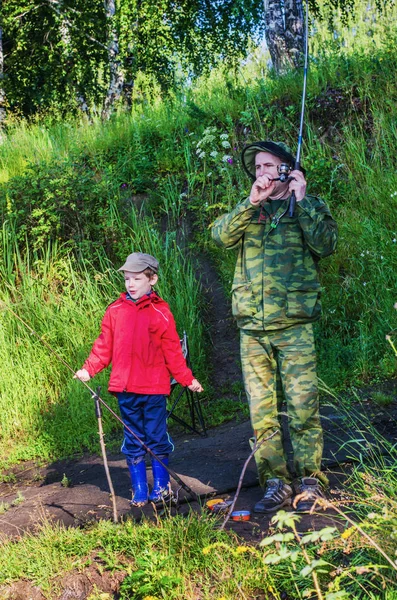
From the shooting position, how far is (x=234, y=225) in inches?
191

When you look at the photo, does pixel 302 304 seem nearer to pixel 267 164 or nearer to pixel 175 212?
pixel 267 164

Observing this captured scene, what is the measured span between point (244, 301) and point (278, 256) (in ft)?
1.12

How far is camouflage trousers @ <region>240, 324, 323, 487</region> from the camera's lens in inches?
188

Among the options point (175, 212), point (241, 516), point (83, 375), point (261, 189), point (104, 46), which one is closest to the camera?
point (241, 516)

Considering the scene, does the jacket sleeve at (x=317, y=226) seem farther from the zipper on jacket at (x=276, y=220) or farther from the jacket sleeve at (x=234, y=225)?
the jacket sleeve at (x=234, y=225)

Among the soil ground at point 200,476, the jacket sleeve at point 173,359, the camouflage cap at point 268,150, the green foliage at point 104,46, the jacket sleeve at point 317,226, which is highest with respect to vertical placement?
the green foliage at point 104,46

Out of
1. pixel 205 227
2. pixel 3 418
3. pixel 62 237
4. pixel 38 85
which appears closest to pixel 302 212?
pixel 3 418

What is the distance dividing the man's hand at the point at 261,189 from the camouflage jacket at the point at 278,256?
10cm

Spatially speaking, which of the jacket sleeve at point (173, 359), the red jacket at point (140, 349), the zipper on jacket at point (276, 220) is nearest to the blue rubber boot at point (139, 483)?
the red jacket at point (140, 349)

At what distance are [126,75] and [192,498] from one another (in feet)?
42.5

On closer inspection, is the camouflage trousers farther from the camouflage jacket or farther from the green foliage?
the green foliage

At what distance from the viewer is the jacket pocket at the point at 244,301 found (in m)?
4.84

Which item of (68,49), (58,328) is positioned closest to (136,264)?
(58,328)

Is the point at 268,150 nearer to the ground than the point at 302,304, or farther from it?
farther from it
